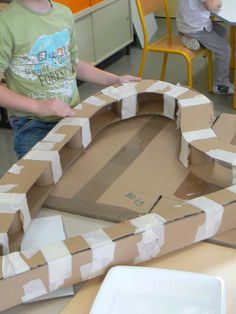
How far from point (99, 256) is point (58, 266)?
71 mm

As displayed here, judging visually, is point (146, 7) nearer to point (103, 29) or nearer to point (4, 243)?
point (103, 29)

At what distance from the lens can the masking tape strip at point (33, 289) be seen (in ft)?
2.51

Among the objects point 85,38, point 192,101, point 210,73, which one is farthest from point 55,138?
point 85,38

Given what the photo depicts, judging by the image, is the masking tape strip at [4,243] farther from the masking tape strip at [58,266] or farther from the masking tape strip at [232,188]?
the masking tape strip at [232,188]

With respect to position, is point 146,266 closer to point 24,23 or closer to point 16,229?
point 16,229

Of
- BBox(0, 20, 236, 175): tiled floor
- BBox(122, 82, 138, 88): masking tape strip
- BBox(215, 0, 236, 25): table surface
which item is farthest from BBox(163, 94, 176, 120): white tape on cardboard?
BBox(0, 20, 236, 175): tiled floor

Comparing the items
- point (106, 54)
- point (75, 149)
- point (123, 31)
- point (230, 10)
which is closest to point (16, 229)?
point (75, 149)

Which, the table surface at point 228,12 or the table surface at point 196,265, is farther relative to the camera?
the table surface at point 228,12

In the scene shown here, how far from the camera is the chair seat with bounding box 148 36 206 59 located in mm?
2842

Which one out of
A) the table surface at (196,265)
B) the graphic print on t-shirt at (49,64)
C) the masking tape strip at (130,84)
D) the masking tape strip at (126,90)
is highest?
the graphic print on t-shirt at (49,64)

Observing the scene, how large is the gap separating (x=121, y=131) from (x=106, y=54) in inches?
93.8

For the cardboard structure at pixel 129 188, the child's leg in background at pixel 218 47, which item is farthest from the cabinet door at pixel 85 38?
the cardboard structure at pixel 129 188

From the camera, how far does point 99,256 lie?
80 centimetres

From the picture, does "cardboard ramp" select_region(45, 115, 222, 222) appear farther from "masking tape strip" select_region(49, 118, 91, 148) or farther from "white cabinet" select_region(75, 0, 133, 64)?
"white cabinet" select_region(75, 0, 133, 64)
